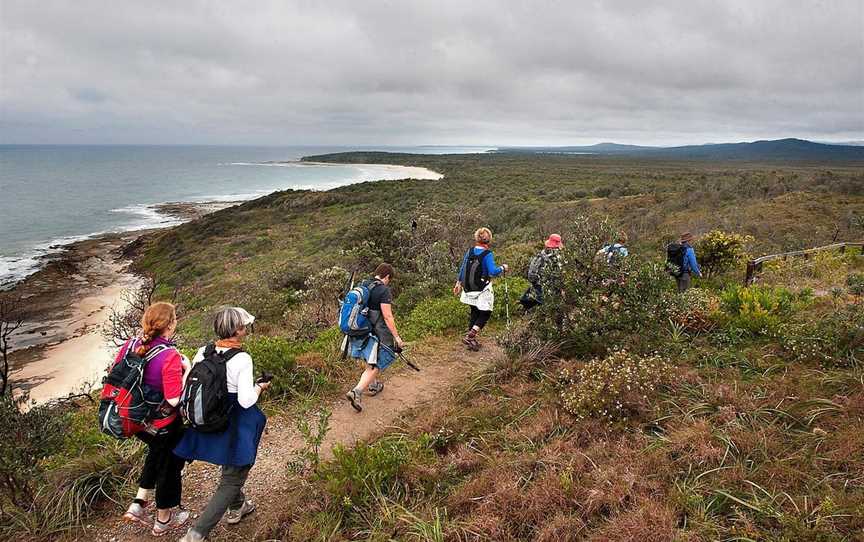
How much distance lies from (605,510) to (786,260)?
10854mm

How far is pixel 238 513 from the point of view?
3.52 metres

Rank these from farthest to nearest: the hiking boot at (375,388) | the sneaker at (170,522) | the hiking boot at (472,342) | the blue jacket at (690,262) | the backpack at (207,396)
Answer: the blue jacket at (690,262), the hiking boot at (472,342), the hiking boot at (375,388), the sneaker at (170,522), the backpack at (207,396)

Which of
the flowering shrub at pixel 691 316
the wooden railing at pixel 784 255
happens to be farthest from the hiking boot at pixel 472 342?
the wooden railing at pixel 784 255

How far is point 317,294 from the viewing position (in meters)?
10.6

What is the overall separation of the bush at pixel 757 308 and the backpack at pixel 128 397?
6.18 meters

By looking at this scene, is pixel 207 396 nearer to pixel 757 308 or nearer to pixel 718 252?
pixel 757 308

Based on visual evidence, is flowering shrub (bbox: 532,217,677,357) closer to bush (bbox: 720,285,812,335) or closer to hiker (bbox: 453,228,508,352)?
hiker (bbox: 453,228,508,352)

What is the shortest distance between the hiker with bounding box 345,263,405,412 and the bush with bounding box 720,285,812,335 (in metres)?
4.24

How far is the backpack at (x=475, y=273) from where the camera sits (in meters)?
6.20

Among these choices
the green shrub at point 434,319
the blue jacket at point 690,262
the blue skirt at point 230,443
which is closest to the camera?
the blue skirt at point 230,443

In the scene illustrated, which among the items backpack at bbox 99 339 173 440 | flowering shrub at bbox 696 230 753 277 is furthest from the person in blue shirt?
backpack at bbox 99 339 173 440

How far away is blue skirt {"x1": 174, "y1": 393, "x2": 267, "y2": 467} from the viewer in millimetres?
3170

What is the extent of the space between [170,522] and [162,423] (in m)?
0.94

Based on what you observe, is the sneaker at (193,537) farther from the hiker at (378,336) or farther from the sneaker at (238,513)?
the hiker at (378,336)
